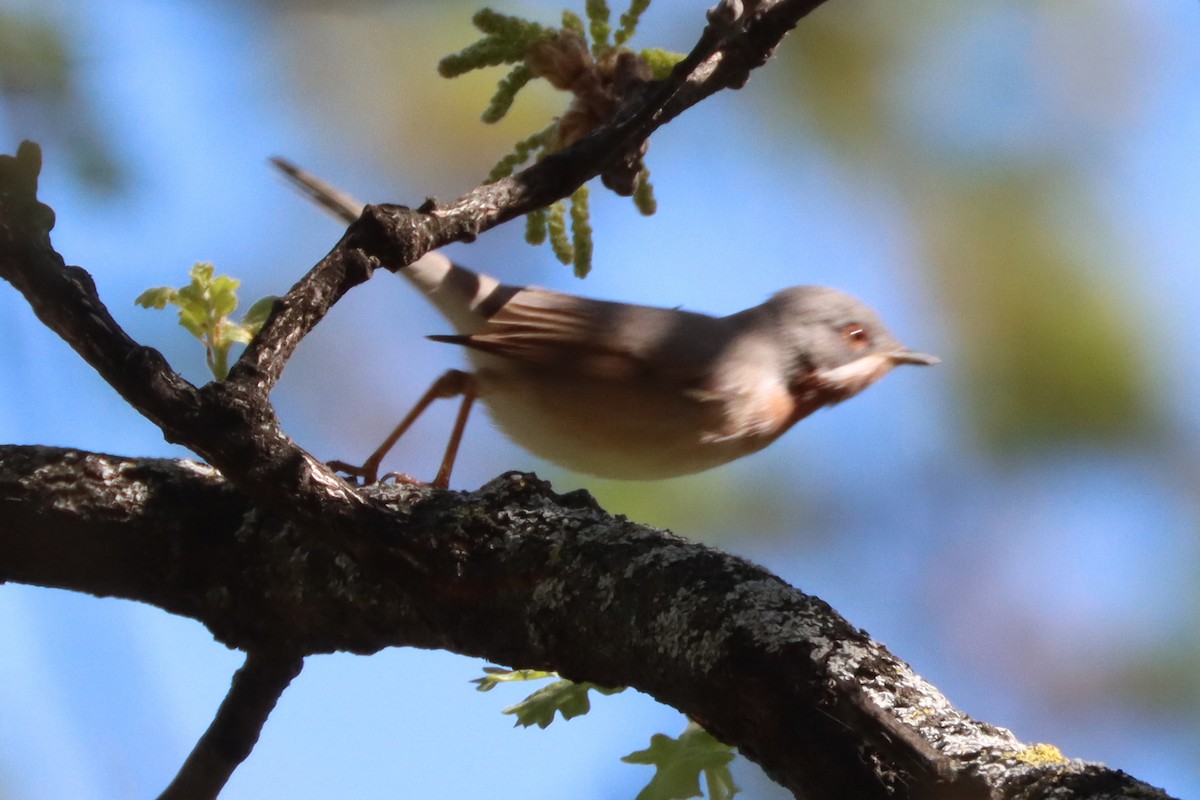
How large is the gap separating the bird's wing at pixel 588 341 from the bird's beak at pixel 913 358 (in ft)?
2.79

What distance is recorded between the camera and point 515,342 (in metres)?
3.80

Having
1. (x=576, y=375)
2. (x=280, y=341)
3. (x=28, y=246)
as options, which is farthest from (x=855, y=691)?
(x=576, y=375)

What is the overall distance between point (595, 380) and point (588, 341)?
0.15 meters

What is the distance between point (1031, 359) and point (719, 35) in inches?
81.9

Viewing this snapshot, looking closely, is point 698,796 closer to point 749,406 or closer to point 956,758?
point 956,758

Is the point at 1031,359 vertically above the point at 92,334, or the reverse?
the point at 1031,359

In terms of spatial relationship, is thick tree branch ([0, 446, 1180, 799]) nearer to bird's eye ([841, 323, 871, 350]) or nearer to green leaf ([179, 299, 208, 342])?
green leaf ([179, 299, 208, 342])

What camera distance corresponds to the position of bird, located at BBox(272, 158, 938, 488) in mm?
3766

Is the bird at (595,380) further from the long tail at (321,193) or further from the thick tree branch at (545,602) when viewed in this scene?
the thick tree branch at (545,602)

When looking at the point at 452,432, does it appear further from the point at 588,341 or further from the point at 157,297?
the point at 157,297

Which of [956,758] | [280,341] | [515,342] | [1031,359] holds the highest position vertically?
[1031,359]

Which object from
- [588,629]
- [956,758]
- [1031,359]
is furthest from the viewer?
[1031,359]

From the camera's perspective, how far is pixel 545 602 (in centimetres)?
179

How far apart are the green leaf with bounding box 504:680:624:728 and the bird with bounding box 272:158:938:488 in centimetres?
139
